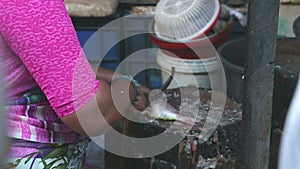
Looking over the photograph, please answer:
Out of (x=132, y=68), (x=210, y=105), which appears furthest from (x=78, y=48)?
(x=132, y=68)

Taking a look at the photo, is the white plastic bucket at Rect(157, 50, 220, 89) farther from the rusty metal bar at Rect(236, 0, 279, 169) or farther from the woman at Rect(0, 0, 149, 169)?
the rusty metal bar at Rect(236, 0, 279, 169)

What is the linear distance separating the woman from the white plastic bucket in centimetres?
152

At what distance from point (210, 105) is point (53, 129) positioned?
3.36 feet

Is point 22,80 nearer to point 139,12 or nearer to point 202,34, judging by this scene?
point 202,34

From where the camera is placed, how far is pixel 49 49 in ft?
4.74

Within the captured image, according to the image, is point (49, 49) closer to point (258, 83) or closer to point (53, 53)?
point (53, 53)

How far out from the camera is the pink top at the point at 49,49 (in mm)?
1443

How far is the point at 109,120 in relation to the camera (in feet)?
5.34

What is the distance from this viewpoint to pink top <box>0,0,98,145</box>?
1.44 metres

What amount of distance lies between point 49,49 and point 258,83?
57cm

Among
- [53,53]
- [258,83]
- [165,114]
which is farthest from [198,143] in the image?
[53,53]

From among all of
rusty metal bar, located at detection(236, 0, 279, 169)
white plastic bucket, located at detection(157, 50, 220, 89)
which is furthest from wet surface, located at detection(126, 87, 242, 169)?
white plastic bucket, located at detection(157, 50, 220, 89)

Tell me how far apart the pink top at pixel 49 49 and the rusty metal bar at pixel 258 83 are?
0.45 meters

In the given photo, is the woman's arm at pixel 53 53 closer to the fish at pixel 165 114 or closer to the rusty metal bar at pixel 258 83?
the rusty metal bar at pixel 258 83
